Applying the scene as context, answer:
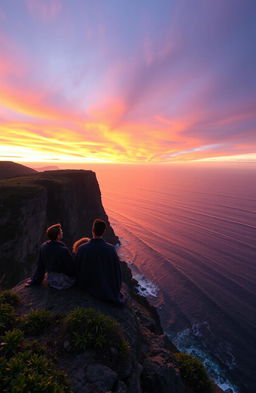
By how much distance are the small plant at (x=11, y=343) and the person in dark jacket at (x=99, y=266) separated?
2.79m

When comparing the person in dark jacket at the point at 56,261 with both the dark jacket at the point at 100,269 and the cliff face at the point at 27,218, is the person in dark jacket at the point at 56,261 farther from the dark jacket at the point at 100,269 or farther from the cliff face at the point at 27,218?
the cliff face at the point at 27,218

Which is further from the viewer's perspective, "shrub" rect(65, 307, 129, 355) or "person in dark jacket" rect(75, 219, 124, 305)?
"person in dark jacket" rect(75, 219, 124, 305)

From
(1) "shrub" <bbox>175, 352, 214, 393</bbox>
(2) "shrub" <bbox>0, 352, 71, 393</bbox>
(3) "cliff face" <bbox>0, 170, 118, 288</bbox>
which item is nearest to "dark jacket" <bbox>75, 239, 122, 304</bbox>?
(2) "shrub" <bbox>0, 352, 71, 393</bbox>

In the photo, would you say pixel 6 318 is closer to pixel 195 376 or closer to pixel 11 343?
pixel 11 343

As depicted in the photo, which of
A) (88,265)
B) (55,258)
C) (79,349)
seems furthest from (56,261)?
(79,349)

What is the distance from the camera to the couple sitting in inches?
289

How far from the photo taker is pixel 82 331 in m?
5.71

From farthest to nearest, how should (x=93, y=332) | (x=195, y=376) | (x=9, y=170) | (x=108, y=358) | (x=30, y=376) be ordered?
(x=9, y=170) → (x=195, y=376) → (x=93, y=332) → (x=108, y=358) → (x=30, y=376)

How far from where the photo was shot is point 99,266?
729 centimetres

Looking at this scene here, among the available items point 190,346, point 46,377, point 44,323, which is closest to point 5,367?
point 46,377

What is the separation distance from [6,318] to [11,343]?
1275 millimetres

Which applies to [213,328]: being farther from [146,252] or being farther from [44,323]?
[44,323]

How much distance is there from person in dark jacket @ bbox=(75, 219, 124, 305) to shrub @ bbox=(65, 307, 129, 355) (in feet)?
4.59

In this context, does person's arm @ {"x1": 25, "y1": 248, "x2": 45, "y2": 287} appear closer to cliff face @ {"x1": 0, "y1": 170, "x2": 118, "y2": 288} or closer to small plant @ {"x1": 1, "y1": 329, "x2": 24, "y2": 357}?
small plant @ {"x1": 1, "y1": 329, "x2": 24, "y2": 357}
